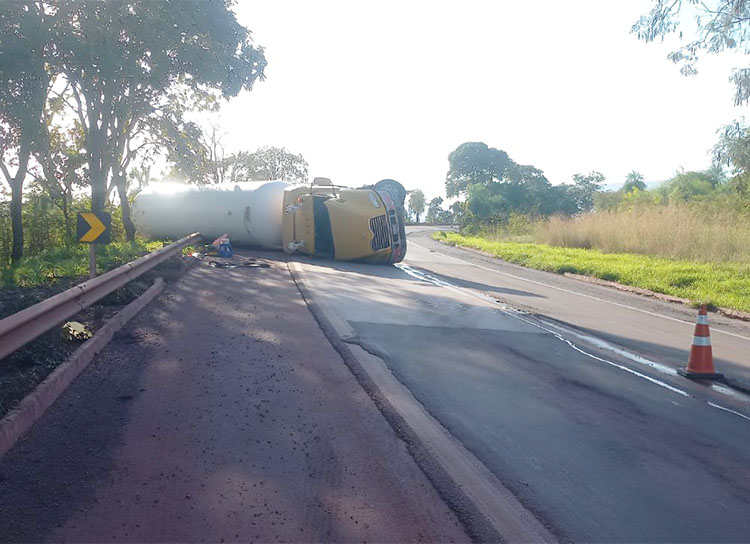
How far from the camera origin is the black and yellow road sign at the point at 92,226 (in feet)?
34.9

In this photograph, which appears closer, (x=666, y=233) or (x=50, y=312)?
(x=50, y=312)

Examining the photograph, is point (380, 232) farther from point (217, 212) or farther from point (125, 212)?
point (125, 212)

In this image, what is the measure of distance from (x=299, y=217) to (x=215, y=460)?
744 inches

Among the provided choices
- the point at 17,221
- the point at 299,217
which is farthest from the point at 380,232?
the point at 17,221

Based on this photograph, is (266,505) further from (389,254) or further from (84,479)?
(389,254)

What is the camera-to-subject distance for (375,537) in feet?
13.0

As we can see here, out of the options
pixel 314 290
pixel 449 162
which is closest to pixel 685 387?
pixel 314 290

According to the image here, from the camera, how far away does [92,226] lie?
1071 centimetres

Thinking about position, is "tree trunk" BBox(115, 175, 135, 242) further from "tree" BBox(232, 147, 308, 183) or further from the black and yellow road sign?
"tree" BBox(232, 147, 308, 183)

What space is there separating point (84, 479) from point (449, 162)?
81.6 m

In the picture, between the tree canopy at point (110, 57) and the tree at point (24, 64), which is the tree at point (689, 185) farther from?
the tree at point (24, 64)

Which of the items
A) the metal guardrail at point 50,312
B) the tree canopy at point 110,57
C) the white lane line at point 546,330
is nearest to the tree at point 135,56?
the tree canopy at point 110,57

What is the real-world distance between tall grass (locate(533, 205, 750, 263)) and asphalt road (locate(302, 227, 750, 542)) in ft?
33.0

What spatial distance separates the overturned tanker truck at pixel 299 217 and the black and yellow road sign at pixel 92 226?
1208 centimetres
